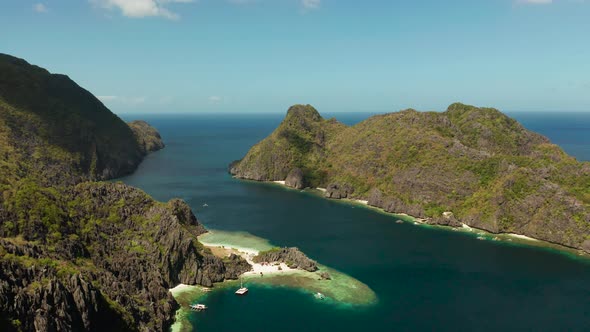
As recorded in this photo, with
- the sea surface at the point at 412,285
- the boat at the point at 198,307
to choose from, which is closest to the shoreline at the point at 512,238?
the sea surface at the point at 412,285

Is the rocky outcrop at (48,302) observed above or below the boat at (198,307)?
above

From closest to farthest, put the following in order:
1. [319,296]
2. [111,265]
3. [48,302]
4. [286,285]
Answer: [48,302] → [111,265] → [319,296] → [286,285]

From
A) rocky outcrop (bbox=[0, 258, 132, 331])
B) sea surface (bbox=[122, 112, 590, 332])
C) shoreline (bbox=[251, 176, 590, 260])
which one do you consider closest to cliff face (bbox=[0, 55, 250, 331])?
rocky outcrop (bbox=[0, 258, 132, 331])

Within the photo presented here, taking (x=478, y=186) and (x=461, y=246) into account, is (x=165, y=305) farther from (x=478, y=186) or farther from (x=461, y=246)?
(x=478, y=186)

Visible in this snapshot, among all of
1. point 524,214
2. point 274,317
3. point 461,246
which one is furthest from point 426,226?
point 274,317

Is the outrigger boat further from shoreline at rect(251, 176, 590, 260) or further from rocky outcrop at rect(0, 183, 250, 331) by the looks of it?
shoreline at rect(251, 176, 590, 260)

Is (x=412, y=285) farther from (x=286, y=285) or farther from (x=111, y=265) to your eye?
(x=111, y=265)

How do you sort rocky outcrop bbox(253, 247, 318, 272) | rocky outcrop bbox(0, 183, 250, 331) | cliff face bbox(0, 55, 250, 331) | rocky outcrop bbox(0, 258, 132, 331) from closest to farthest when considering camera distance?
rocky outcrop bbox(0, 258, 132, 331) → cliff face bbox(0, 55, 250, 331) → rocky outcrop bbox(0, 183, 250, 331) → rocky outcrop bbox(253, 247, 318, 272)

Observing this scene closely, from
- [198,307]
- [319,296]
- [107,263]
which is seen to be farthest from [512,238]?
[107,263]

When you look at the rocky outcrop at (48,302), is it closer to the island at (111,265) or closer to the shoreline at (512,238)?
the island at (111,265)
